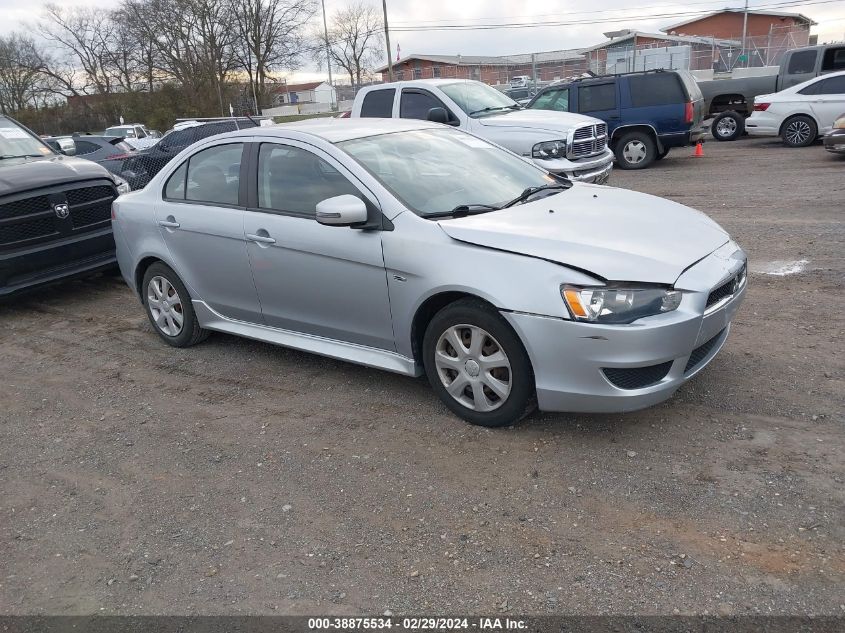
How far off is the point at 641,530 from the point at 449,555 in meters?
0.85

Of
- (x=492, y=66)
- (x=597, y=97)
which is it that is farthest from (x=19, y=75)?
(x=597, y=97)

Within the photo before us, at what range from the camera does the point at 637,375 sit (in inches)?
139

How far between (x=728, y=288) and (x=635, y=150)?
12023 mm

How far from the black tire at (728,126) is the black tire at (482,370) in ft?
56.0

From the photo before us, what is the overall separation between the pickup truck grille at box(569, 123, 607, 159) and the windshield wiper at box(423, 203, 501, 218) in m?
6.03

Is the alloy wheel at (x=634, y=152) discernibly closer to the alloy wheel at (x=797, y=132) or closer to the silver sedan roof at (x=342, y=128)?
the alloy wheel at (x=797, y=132)

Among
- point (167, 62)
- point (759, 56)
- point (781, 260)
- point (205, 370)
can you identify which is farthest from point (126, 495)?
point (167, 62)

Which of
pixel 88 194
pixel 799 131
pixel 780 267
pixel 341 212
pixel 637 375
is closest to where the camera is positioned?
pixel 637 375

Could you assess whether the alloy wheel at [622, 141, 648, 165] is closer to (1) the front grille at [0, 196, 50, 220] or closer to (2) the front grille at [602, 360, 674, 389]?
(1) the front grille at [0, 196, 50, 220]

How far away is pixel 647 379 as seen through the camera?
3.55m

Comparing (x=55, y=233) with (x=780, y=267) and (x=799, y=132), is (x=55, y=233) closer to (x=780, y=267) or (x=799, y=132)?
(x=780, y=267)

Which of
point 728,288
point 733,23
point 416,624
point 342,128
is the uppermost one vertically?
point 733,23

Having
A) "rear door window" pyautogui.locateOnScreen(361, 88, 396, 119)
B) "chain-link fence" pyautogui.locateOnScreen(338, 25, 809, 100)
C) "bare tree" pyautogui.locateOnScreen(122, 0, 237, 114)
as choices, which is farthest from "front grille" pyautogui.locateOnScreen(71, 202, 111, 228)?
"bare tree" pyautogui.locateOnScreen(122, 0, 237, 114)

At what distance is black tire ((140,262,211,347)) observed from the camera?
5523 mm
